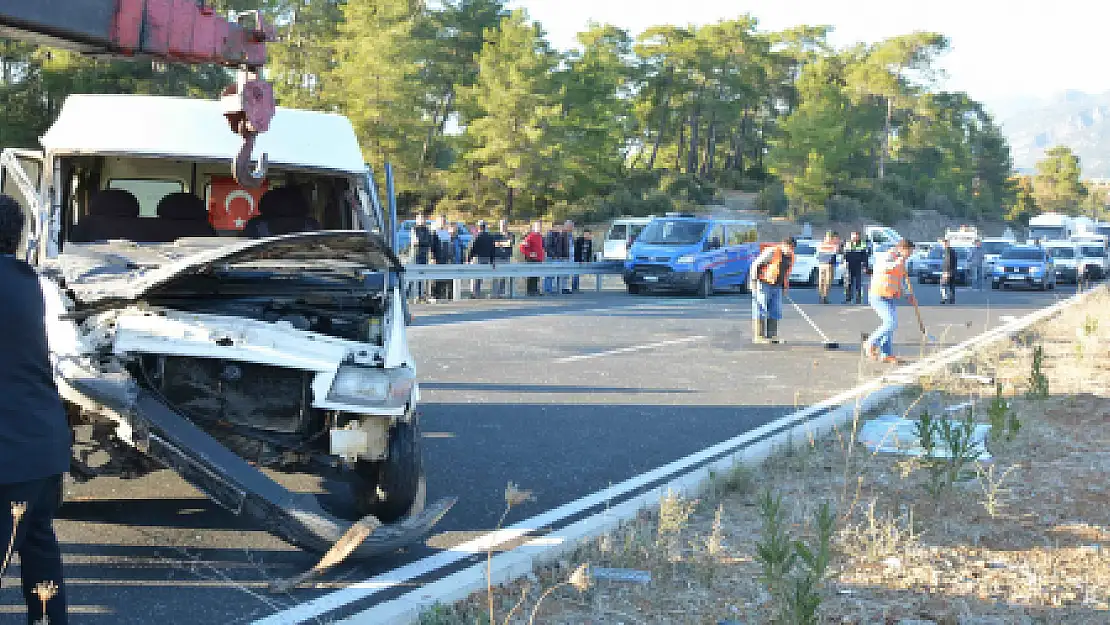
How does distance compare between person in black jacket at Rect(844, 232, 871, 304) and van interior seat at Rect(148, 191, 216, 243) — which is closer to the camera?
van interior seat at Rect(148, 191, 216, 243)

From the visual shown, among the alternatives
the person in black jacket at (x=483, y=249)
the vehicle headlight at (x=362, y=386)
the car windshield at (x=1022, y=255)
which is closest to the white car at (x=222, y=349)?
the vehicle headlight at (x=362, y=386)

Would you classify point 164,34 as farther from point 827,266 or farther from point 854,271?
point 827,266

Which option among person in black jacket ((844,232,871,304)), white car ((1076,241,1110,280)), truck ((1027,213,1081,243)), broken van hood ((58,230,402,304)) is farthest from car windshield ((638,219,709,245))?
truck ((1027,213,1081,243))

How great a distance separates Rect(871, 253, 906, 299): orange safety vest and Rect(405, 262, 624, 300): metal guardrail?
8.33 metres

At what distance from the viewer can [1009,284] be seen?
115ft

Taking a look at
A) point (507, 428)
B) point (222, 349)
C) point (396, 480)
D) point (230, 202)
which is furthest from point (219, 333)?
point (507, 428)

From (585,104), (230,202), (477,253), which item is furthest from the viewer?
(585,104)

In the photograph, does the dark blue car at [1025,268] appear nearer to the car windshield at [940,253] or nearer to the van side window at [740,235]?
the car windshield at [940,253]

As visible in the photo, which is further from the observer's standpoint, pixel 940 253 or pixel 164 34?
pixel 940 253

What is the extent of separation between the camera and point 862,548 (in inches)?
199

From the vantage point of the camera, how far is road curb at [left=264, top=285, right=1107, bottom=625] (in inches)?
161

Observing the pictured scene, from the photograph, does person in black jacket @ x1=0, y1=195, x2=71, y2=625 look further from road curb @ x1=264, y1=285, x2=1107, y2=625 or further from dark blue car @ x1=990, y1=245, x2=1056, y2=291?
dark blue car @ x1=990, y1=245, x2=1056, y2=291

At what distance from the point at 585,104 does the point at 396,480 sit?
52596mm

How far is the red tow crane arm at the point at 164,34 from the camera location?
12.6 feet
